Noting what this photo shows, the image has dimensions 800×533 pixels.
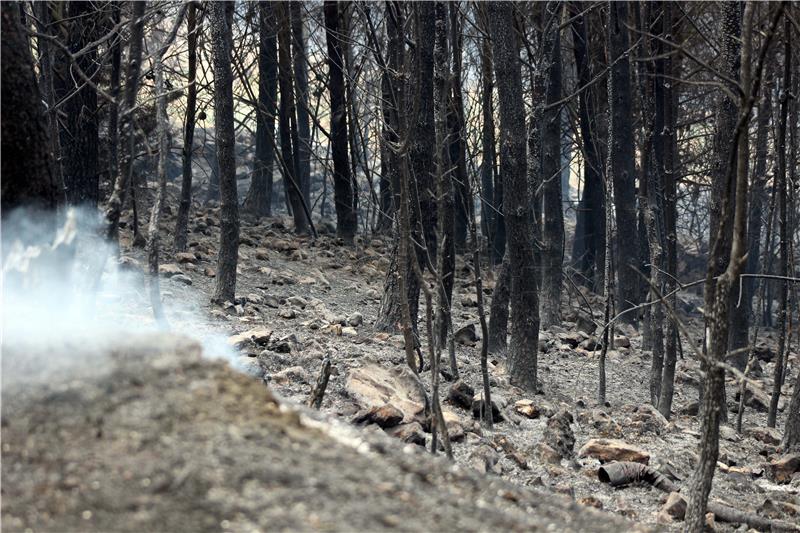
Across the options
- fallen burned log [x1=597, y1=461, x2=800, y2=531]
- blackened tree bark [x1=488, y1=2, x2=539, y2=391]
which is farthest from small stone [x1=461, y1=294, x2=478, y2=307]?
fallen burned log [x1=597, y1=461, x2=800, y2=531]

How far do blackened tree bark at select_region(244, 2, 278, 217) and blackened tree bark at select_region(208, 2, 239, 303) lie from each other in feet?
19.3

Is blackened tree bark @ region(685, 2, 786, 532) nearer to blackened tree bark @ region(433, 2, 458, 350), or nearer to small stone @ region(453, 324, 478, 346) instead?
blackened tree bark @ region(433, 2, 458, 350)

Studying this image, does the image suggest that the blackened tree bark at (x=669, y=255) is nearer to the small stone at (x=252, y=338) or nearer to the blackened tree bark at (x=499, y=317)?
the blackened tree bark at (x=499, y=317)

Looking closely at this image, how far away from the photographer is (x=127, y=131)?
176 inches

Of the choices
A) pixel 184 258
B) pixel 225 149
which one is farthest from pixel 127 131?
pixel 184 258

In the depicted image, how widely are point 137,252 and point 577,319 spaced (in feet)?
18.8

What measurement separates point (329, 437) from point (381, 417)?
2.62 m

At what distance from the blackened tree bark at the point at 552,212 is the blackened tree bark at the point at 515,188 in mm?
3740

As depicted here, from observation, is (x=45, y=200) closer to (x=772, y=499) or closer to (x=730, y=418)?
→ (x=772, y=499)

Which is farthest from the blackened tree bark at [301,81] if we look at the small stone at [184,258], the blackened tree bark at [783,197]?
the blackened tree bark at [783,197]

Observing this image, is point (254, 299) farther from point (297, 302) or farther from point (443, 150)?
point (443, 150)

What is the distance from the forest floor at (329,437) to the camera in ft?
7.75

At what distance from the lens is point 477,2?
12547 millimetres

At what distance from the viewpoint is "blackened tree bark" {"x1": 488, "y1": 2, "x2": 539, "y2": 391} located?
7.65m
